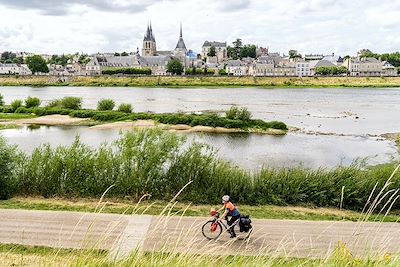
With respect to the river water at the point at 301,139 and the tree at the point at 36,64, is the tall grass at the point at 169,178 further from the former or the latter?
the tree at the point at 36,64

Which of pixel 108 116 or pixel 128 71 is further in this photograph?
pixel 128 71

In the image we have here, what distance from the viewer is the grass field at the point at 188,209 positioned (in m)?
17.3

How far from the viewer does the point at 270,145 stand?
3803 centimetres

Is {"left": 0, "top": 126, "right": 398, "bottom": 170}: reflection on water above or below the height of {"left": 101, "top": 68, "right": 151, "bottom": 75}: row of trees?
below

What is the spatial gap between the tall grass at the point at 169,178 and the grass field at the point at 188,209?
2.11 ft

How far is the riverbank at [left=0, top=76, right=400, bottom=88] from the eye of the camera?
127m

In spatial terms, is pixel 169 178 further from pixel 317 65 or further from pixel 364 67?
pixel 364 67

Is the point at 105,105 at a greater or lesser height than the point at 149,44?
lesser

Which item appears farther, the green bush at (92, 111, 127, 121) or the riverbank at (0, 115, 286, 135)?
the green bush at (92, 111, 127, 121)

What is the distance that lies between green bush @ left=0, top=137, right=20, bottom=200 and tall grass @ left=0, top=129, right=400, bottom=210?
0.09 m

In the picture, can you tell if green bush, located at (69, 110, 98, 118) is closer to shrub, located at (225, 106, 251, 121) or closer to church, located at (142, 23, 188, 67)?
shrub, located at (225, 106, 251, 121)

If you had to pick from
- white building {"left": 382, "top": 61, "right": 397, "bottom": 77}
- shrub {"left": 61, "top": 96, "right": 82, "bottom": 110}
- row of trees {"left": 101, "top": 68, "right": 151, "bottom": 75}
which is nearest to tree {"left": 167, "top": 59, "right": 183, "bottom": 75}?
row of trees {"left": 101, "top": 68, "right": 151, "bottom": 75}

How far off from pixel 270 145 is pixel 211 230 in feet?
84.9

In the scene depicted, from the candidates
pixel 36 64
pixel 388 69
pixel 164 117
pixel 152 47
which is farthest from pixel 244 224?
pixel 152 47
